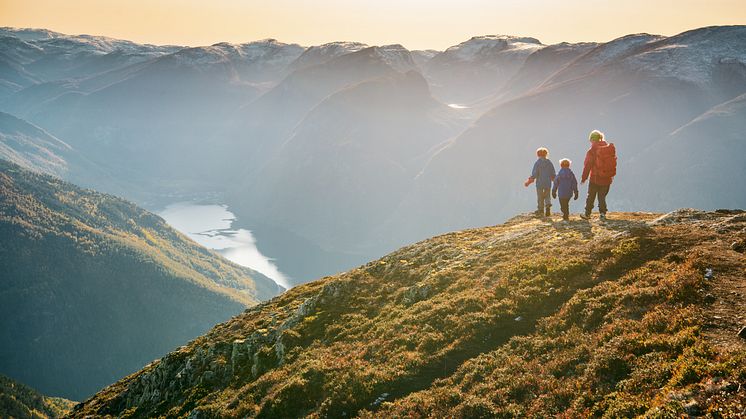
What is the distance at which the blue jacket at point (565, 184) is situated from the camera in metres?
31.8

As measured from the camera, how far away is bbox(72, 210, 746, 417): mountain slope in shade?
46.3 feet

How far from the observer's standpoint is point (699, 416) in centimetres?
1112

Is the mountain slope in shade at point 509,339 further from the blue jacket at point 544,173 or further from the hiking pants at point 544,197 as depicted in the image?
the blue jacket at point 544,173

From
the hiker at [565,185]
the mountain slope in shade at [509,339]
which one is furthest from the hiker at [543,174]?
the mountain slope in shade at [509,339]

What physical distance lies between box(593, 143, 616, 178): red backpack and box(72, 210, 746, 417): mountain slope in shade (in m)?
3.43

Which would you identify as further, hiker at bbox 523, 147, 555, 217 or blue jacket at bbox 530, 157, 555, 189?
blue jacket at bbox 530, 157, 555, 189

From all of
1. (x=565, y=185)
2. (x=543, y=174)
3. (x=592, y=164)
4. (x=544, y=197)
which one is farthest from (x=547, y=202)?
(x=592, y=164)

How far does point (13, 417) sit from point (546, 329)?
244m

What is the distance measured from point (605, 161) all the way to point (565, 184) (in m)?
3.17

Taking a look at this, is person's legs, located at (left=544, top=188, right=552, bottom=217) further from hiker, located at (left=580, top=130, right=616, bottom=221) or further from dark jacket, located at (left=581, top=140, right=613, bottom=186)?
dark jacket, located at (left=581, top=140, right=613, bottom=186)

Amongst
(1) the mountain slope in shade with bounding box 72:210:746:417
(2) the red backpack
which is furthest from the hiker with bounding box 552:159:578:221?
(2) the red backpack

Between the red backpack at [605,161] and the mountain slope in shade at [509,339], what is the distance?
3426 millimetres

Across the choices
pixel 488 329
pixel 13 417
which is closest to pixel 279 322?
pixel 488 329

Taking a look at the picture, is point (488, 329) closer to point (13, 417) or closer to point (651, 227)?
point (651, 227)
